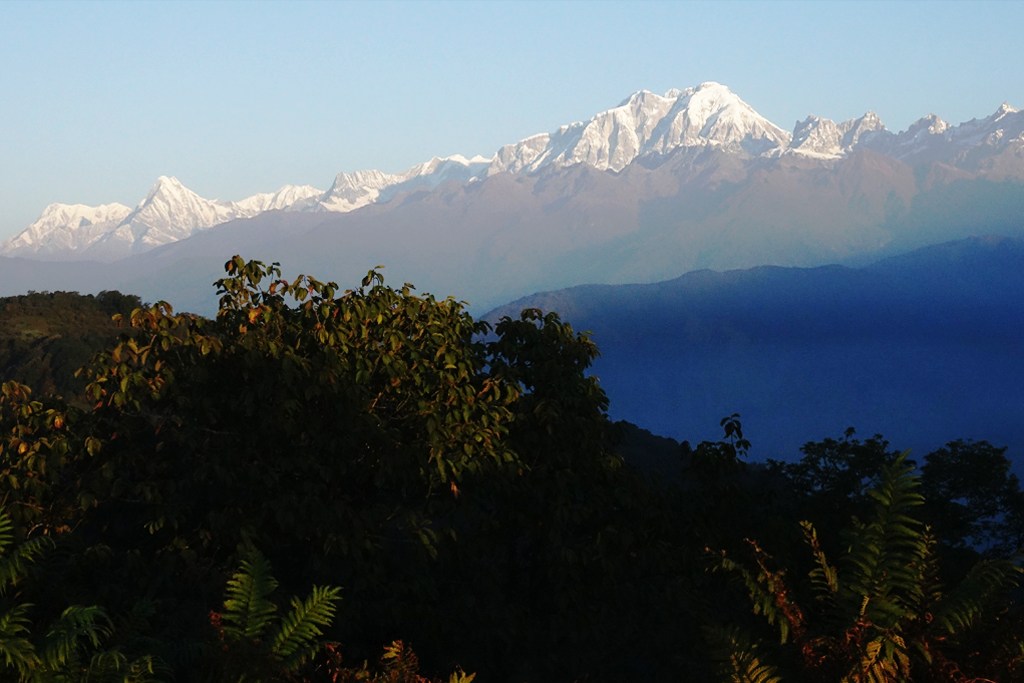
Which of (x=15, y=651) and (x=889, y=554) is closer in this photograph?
(x=15, y=651)

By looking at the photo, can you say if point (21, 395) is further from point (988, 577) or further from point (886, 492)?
point (988, 577)

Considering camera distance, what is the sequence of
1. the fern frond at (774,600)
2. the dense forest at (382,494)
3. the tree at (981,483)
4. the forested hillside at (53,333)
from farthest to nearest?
1. the forested hillside at (53,333)
2. the tree at (981,483)
3. the dense forest at (382,494)
4. the fern frond at (774,600)

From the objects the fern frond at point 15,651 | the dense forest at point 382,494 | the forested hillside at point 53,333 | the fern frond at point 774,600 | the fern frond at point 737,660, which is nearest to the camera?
the fern frond at point 15,651

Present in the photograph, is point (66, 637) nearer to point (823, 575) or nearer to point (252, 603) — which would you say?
point (252, 603)

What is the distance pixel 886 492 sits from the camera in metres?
7.09

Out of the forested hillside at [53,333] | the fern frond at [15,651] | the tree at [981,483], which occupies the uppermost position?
the fern frond at [15,651]

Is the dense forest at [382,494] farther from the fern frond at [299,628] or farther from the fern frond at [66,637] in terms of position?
the fern frond at [66,637]

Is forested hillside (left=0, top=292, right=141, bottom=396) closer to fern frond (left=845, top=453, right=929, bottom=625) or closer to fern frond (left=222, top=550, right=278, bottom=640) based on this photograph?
fern frond (left=222, top=550, right=278, bottom=640)

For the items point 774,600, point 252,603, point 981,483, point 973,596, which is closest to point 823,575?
point 774,600

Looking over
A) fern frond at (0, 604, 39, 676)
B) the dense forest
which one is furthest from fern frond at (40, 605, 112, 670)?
the dense forest

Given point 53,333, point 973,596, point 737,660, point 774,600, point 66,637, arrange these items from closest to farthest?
point 66,637 < point 737,660 < point 973,596 < point 774,600 < point 53,333

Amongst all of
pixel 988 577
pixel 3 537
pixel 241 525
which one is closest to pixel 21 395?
pixel 241 525

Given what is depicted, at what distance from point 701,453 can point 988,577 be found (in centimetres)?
717

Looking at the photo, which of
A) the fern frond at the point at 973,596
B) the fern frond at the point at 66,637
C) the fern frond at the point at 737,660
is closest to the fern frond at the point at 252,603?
the fern frond at the point at 66,637
